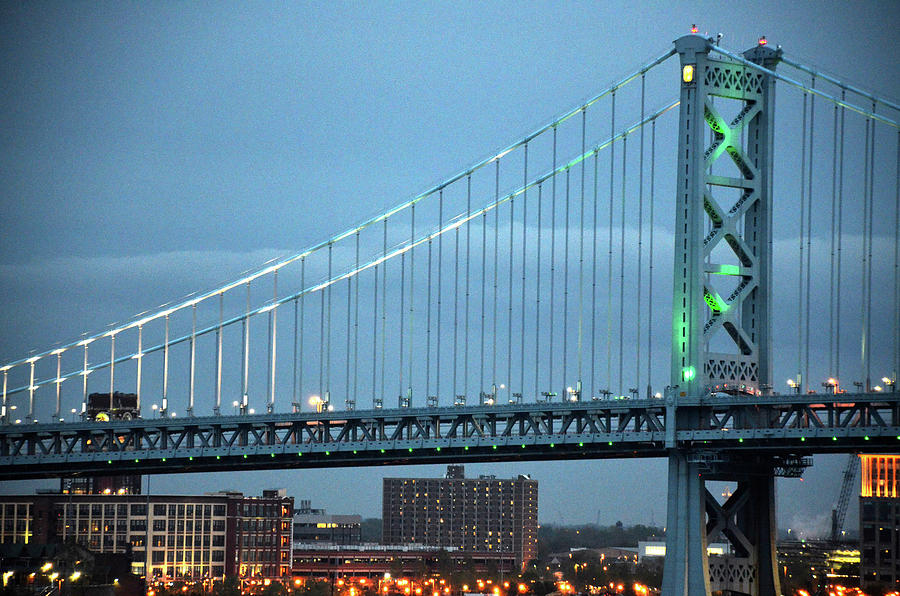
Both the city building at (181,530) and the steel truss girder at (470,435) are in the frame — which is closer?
the steel truss girder at (470,435)

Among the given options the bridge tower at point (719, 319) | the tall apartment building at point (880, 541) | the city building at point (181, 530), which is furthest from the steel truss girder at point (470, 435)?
the city building at point (181, 530)

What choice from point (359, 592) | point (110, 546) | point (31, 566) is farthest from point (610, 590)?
point (31, 566)

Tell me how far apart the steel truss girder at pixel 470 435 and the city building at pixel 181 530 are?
235ft

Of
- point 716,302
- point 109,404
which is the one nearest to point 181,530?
Answer: point 109,404

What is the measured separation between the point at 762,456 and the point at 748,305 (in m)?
8.09

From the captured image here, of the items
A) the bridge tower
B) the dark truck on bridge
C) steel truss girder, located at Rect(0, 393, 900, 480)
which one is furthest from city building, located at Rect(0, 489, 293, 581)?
the bridge tower

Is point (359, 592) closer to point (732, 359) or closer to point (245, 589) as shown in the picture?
point (245, 589)

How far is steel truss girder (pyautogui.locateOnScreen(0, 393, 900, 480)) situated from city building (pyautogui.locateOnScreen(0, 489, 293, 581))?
71.6 metres

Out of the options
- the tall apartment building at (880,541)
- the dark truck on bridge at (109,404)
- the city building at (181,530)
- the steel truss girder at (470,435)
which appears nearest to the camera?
the steel truss girder at (470,435)

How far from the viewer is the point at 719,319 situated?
84.0 metres

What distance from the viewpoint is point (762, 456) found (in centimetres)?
8438

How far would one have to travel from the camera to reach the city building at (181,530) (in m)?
180

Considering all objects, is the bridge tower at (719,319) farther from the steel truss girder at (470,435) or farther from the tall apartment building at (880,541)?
the tall apartment building at (880,541)

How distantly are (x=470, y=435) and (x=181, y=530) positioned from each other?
3885 inches
